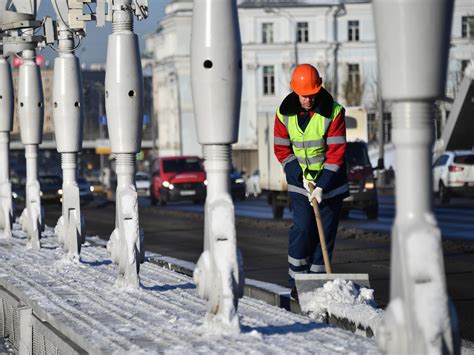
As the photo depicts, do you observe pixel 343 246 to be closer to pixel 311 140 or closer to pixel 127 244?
pixel 127 244

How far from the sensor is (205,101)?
1003 centimetres

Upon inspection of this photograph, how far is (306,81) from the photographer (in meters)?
12.5

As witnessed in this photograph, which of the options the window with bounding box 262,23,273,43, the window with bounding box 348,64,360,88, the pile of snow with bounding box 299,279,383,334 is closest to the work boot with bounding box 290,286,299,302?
the pile of snow with bounding box 299,279,383,334

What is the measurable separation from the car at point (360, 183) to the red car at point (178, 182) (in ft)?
65.4

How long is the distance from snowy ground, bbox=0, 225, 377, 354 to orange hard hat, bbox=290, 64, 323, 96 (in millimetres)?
1720

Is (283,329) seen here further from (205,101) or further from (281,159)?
(281,159)

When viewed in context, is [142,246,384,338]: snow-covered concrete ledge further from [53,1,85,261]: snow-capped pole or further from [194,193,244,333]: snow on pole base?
[53,1,85,261]: snow-capped pole

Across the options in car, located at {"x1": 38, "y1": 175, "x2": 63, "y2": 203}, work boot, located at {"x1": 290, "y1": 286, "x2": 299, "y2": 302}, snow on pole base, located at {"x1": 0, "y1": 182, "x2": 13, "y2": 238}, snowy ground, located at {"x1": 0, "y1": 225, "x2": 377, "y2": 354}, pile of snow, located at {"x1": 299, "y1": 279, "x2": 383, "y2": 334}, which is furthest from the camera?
car, located at {"x1": 38, "y1": 175, "x2": 63, "y2": 203}

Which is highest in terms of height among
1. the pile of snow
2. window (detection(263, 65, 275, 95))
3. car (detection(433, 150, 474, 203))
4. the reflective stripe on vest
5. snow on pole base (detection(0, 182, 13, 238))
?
window (detection(263, 65, 275, 95))

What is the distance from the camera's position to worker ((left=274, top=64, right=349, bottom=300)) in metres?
12.9

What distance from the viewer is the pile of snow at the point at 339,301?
35.6 ft

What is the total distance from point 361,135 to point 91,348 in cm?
3688

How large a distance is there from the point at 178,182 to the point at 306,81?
4587cm

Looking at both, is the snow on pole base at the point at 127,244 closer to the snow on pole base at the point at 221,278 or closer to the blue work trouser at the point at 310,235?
the blue work trouser at the point at 310,235
